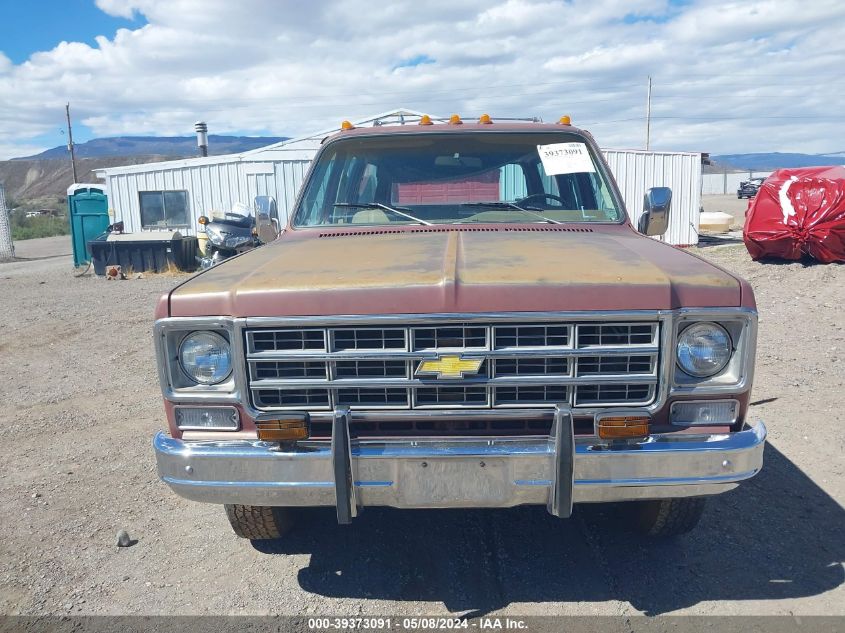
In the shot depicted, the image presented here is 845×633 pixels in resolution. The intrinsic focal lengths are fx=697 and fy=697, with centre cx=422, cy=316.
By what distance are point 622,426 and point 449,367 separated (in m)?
0.66

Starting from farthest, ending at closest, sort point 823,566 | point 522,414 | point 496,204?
point 496,204 < point 823,566 < point 522,414

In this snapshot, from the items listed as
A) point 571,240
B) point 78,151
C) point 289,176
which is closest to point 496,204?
point 571,240

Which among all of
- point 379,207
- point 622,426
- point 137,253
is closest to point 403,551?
point 622,426

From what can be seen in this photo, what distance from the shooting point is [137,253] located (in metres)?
16.4

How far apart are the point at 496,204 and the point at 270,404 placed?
6.05 ft

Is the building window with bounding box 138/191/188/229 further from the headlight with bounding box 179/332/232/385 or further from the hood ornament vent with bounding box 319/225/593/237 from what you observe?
the headlight with bounding box 179/332/232/385

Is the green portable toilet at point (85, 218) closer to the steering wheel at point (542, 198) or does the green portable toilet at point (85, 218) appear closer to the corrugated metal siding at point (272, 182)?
the corrugated metal siding at point (272, 182)

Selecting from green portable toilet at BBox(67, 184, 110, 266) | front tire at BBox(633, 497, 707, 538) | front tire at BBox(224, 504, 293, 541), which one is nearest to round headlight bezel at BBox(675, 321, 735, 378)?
front tire at BBox(633, 497, 707, 538)

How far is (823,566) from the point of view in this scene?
10.4 feet

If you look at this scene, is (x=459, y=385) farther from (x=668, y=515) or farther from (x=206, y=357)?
(x=668, y=515)

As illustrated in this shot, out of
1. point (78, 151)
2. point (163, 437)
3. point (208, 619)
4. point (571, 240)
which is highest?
point (78, 151)

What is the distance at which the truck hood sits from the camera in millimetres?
2496

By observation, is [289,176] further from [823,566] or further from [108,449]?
[823,566]

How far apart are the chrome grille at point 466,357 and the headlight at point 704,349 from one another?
0.15 meters
